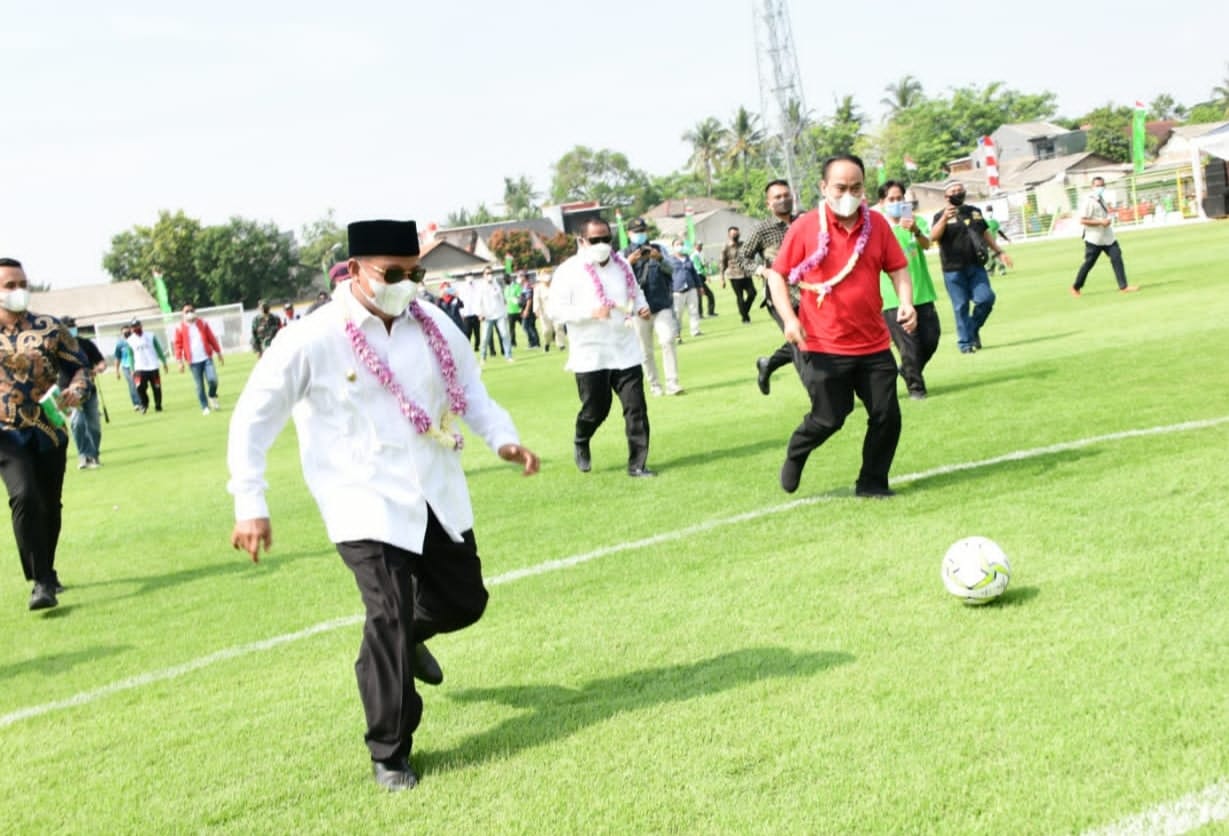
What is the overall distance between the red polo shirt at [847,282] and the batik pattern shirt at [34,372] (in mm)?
4950

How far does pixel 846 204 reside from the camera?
767 centimetres

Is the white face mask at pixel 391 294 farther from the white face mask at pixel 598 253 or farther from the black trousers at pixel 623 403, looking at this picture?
the white face mask at pixel 598 253

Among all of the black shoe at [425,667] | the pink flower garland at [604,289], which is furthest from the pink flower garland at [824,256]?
the black shoe at [425,667]

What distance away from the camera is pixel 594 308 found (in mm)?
10617

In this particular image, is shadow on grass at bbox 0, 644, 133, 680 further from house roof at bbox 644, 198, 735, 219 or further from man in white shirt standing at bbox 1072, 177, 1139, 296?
house roof at bbox 644, 198, 735, 219

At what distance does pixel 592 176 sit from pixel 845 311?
166500 mm

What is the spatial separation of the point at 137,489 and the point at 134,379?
15.2 meters

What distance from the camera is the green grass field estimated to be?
3.92 meters

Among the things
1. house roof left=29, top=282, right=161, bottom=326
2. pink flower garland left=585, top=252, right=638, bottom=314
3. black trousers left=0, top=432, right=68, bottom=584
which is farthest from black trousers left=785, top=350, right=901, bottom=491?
house roof left=29, top=282, right=161, bottom=326

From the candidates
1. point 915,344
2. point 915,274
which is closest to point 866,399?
point 915,344

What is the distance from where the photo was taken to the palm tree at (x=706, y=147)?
482ft

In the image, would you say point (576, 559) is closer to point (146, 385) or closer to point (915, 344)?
point (915, 344)

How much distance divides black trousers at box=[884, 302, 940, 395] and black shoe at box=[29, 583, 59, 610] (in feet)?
25.6

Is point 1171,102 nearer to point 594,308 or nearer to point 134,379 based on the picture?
point 134,379
